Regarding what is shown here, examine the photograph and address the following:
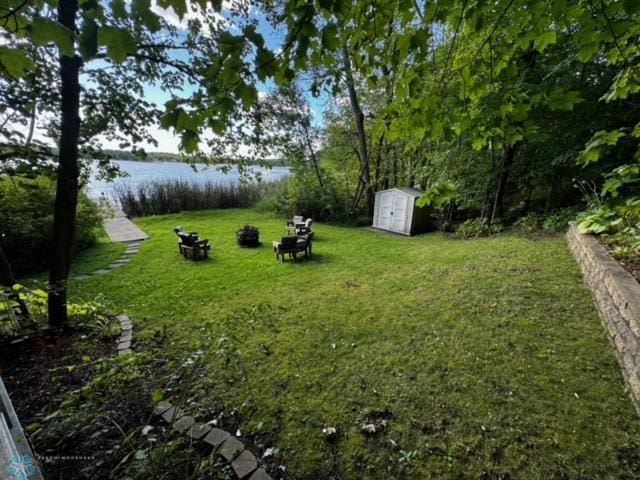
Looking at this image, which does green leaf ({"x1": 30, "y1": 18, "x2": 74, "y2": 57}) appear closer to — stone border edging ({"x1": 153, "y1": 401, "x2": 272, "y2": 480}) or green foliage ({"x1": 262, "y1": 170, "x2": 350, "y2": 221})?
stone border edging ({"x1": 153, "y1": 401, "x2": 272, "y2": 480})

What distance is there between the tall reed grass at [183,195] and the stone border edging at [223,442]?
29.0 feet

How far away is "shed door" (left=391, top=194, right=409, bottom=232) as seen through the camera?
8.76 meters

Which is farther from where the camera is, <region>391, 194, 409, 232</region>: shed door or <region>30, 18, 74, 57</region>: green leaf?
<region>391, 194, 409, 232</region>: shed door

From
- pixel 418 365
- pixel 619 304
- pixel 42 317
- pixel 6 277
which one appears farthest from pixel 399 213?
pixel 6 277

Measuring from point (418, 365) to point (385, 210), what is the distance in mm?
7552

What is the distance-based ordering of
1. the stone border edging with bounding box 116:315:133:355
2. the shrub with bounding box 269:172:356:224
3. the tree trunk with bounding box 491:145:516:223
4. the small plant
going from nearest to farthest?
the stone border edging with bounding box 116:315:133:355, the tree trunk with bounding box 491:145:516:223, the small plant, the shrub with bounding box 269:172:356:224

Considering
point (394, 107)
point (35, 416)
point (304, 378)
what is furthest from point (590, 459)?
point (35, 416)

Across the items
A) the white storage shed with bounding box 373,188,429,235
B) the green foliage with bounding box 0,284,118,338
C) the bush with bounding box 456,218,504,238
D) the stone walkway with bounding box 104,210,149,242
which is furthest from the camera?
the white storage shed with bounding box 373,188,429,235

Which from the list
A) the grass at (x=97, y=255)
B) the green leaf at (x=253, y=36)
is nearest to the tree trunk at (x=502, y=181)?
the green leaf at (x=253, y=36)

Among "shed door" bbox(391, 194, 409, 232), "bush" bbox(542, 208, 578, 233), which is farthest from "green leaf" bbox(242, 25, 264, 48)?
"shed door" bbox(391, 194, 409, 232)

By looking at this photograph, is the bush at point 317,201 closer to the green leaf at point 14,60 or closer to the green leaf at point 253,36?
the green leaf at point 253,36

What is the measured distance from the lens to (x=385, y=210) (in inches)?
371

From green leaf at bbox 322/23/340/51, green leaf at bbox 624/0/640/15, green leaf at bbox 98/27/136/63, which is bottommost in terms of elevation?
green leaf at bbox 98/27/136/63

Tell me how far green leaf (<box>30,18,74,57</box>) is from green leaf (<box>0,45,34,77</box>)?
0.14 m
